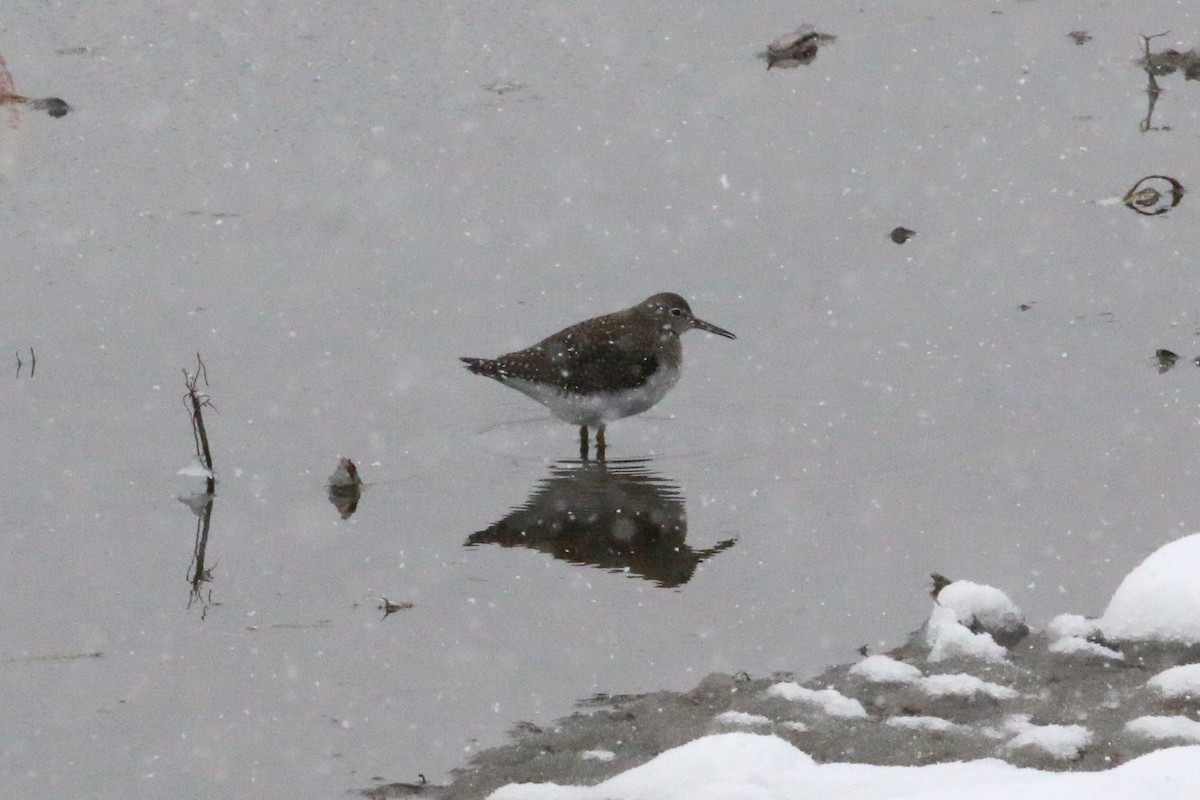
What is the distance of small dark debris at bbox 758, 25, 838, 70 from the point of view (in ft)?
49.5

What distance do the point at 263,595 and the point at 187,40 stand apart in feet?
28.5

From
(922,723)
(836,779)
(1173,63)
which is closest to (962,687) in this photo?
(922,723)

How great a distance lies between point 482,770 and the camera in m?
6.25

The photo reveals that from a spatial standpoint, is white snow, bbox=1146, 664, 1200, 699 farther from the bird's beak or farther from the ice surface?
the bird's beak

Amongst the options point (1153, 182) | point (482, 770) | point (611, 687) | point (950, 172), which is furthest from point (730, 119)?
point (482, 770)

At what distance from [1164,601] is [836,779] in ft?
6.42

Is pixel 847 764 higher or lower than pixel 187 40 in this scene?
lower

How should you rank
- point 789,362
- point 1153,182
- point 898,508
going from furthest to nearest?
point 1153,182 → point 789,362 → point 898,508

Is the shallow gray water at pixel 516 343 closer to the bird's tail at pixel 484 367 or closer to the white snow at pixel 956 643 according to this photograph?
the bird's tail at pixel 484 367

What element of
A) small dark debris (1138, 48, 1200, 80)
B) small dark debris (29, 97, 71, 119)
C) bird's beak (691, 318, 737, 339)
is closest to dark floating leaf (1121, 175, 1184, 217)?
small dark debris (1138, 48, 1200, 80)

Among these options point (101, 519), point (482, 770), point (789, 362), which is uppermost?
point (789, 362)

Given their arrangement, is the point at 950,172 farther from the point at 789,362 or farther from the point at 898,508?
the point at 898,508

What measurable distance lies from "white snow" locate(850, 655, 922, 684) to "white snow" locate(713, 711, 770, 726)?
1.88 ft

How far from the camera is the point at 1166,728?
5734 mm
